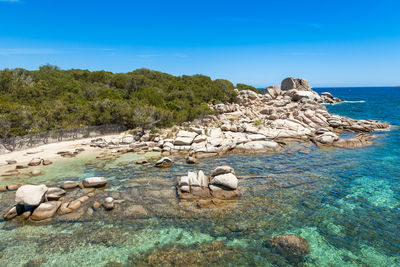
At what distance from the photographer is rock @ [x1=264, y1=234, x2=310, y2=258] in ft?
32.6

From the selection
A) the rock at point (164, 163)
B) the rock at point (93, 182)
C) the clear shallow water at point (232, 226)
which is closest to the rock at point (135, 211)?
the clear shallow water at point (232, 226)

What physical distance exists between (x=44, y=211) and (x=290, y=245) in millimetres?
14593

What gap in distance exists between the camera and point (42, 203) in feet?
44.5

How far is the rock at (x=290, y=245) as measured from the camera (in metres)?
9.92

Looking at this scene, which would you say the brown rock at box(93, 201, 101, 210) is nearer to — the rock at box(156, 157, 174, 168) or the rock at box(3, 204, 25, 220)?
the rock at box(3, 204, 25, 220)

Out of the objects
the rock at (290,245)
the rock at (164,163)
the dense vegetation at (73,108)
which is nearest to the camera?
the rock at (290,245)

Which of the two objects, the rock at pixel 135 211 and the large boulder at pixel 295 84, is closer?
the rock at pixel 135 211

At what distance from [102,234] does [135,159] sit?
45.3 ft

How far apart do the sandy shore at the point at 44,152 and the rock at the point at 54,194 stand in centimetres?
967

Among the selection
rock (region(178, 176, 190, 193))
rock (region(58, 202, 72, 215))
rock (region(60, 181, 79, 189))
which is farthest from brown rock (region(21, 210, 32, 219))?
rock (region(178, 176, 190, 193))

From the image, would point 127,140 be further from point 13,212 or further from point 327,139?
point 327,139

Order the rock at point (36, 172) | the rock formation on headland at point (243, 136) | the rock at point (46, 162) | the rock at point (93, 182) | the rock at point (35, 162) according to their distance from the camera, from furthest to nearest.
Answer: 1. the rock formation on headland at point (243, 136)
2. the rock at point (46, 162)
3. the rock at point (35, 162)
4. the rock at point (36, 172)
5. the rock at point (93, 182)

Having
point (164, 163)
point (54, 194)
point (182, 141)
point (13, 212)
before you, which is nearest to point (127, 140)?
point (182, 141)

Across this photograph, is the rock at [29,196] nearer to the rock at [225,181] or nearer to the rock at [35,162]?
the rock at [35,162]
